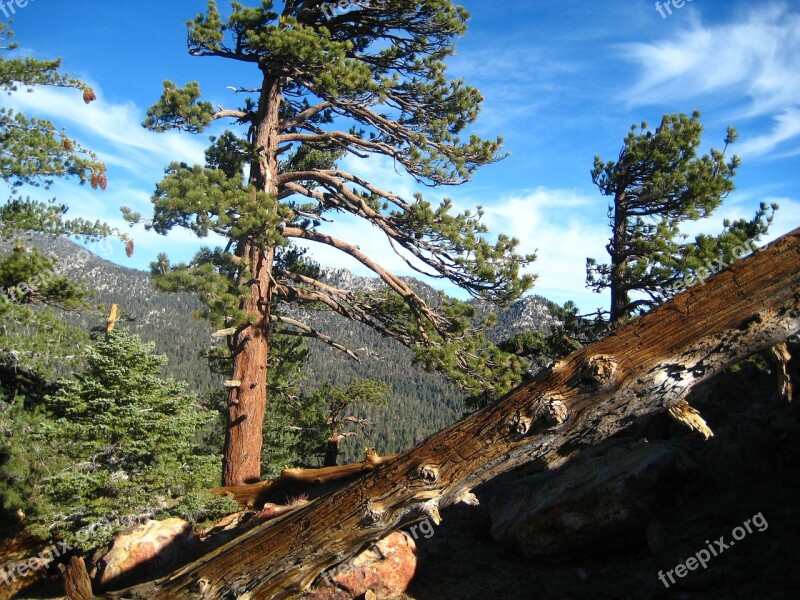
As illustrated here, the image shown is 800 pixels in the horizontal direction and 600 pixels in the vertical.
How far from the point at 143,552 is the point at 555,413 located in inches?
233

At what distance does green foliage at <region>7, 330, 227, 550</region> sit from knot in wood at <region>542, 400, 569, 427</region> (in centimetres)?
545

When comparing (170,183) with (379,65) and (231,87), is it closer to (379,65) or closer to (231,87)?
(231,87)

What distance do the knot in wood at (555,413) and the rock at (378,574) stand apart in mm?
2624

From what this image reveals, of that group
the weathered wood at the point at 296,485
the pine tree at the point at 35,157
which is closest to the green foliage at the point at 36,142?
the pine tree at the point at 35,157

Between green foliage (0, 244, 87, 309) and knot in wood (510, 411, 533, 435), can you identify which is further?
green foliage (0, 244, 87, 309)

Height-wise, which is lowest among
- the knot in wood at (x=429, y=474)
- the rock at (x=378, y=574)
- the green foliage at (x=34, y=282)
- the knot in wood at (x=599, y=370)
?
the rock at (x=378, y=574)

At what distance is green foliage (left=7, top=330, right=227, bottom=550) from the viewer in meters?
6.98

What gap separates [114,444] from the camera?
7.25 m

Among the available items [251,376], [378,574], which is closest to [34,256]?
[251,376]

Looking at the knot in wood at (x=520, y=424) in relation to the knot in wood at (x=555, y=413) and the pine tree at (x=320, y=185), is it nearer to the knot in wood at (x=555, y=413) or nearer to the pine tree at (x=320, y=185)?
the knot in wood at (x=555, y=413)

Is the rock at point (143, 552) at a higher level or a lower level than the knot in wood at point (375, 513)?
higher

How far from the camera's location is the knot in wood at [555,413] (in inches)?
147

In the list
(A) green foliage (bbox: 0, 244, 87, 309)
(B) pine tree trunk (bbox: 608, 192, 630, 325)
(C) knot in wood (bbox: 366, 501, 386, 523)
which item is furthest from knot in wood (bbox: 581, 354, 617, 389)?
(A) green foliage (bbox: 0, 244, 87, 309)

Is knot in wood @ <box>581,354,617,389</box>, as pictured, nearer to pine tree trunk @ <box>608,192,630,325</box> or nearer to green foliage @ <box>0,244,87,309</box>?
pine tree trunk @ <box>608,192,630,325</box>
